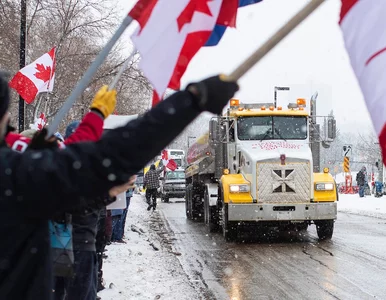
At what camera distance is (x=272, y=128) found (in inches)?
563

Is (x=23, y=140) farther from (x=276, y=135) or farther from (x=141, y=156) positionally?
(x=276, y=135)

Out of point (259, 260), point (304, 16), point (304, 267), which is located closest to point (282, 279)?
point (304, 267)

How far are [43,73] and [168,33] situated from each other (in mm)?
9439

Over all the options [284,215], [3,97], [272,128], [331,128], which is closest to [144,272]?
[284,215]

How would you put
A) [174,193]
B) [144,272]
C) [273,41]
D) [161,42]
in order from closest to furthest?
[273,41] < [161,42] < [144,272] < [174,193]

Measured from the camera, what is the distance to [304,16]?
250 centimetres

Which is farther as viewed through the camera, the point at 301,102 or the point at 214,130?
the point at 301,102

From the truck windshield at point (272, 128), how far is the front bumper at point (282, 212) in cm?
174

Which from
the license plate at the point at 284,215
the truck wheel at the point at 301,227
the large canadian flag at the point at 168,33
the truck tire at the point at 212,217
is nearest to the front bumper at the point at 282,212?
the license plate at the point at 284,215

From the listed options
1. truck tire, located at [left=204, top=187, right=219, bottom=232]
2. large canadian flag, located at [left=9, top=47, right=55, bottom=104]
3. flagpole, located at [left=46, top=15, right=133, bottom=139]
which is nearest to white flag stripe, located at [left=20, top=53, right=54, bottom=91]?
large canadian flag, located at [left=9, top=47, right=55, bottom=104]

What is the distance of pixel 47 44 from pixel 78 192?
25.8m

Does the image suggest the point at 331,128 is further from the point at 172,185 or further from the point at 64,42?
the point at 172,185

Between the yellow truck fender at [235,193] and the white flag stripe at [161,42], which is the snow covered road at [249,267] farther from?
the white flag stripe at [161,42]

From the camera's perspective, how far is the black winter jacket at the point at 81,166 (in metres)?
1.94
